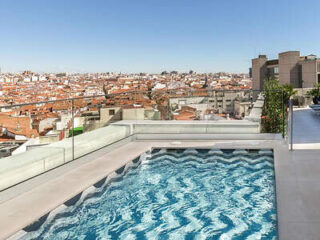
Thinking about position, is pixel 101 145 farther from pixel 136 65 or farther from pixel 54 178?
pixel 136 65

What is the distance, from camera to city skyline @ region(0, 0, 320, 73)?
29734 mm

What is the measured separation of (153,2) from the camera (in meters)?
26.9

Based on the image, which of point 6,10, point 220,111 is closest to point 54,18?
point 6,10

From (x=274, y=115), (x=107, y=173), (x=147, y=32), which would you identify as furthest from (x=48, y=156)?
(x=147, y=32)

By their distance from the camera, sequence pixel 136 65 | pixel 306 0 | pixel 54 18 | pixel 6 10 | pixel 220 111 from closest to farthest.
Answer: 1. pixel 220 111
2. pixel 306 0
3. pixel 6 10
4. pixel 54 18
5. pixel 136 65

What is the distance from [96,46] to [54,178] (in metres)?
55.7

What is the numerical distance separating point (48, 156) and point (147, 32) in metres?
44.9

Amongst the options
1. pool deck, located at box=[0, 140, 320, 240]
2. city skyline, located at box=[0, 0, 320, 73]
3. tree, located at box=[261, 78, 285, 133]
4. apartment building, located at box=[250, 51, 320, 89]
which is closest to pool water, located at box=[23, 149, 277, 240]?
pool deck, located at box=[0, 140, 320, 240]

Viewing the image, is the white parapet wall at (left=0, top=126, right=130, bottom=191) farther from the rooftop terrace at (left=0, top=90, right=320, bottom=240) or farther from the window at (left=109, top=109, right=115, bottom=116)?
the window at (left=109, top=109, right=115, bottom=116)

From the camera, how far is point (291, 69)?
4038 cm

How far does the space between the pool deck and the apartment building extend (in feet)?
108

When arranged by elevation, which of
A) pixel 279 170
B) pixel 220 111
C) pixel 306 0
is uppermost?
pixel 306 0

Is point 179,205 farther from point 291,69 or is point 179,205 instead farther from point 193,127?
point 291,69

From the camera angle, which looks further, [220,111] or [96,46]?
[96,46]
